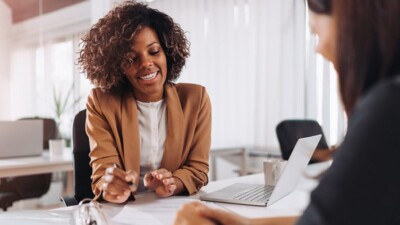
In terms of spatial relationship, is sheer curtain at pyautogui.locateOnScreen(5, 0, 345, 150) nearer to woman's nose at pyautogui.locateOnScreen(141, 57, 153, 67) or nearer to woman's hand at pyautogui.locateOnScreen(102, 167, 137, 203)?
woman's nose at pyautogui.locateOnScreen(141, 57, 153, 67)

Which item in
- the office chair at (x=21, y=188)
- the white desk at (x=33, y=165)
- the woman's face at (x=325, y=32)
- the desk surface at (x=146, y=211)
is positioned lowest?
the office chair at (x=21, y=188)

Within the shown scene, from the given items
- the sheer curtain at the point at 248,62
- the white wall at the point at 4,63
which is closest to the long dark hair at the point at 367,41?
the sheer curtain at the point at 248,62

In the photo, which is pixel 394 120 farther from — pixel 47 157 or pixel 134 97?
pixel 47 157

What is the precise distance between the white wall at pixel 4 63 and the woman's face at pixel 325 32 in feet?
16.2

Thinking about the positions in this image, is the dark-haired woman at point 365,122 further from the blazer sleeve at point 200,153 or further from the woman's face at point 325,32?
the blazer sleeve at point 200,153

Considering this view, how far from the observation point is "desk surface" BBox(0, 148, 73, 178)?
2576 mm

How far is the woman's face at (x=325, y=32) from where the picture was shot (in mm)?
547

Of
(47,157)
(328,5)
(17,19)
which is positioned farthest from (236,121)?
(328,5)

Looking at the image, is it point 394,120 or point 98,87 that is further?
point 98,87

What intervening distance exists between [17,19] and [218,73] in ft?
8.65

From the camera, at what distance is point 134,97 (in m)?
1.68

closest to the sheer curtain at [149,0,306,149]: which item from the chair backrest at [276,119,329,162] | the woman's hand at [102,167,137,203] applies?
the chair backrest at [276,119,329,162]

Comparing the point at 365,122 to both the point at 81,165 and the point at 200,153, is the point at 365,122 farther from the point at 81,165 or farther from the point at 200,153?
the point at 81,165

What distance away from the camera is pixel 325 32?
0.58m
